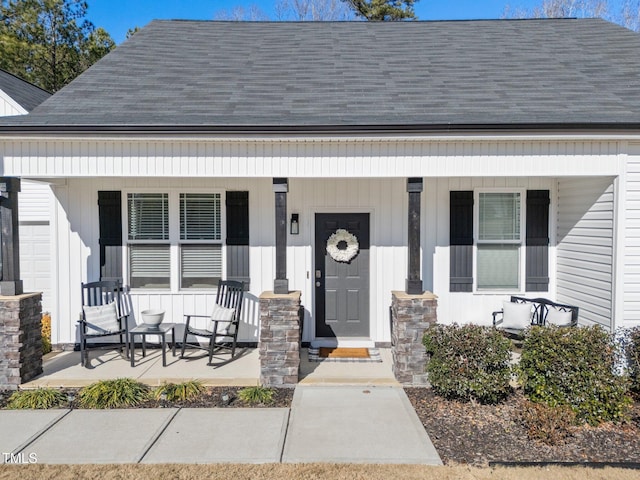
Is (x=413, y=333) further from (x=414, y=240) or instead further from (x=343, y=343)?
(x=343, y=343)

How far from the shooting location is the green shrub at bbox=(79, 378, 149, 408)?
4.32 metres

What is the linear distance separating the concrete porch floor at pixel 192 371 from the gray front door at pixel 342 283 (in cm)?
62

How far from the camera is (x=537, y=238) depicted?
20.3ft

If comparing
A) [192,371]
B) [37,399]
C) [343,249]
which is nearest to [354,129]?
[343,249]

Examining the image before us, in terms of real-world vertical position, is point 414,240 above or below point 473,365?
above

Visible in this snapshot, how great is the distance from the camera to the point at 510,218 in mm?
6219

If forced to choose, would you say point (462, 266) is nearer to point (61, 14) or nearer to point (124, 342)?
point (124, 342)

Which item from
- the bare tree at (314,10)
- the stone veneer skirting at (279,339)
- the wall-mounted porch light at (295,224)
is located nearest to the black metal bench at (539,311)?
the stone veneer skirting at (279,339)

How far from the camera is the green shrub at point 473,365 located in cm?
421

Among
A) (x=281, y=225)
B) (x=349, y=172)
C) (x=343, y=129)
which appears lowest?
(x=281, y=225)

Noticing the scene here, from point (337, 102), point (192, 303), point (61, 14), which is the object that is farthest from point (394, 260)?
point (61, 14)

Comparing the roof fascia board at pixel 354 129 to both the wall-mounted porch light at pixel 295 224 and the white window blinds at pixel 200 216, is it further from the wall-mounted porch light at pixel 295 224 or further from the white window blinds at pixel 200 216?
the wall-mounted porch light at pixel 295 224

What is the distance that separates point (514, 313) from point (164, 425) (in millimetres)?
4638

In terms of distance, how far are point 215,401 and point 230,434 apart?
2.54 ft
